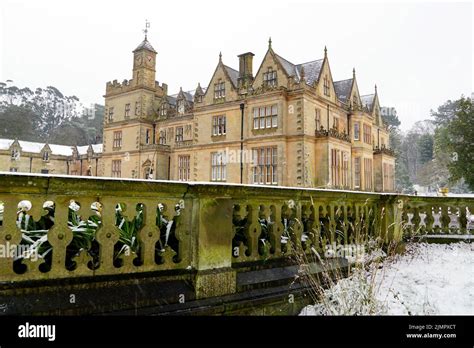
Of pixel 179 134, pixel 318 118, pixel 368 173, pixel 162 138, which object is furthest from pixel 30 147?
pixel 368 173

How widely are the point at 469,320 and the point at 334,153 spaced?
69.3 feet

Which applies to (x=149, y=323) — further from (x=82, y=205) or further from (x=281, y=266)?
(x=281, y=266)

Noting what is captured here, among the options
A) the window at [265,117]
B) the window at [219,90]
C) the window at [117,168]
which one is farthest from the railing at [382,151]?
the window at [117,168]

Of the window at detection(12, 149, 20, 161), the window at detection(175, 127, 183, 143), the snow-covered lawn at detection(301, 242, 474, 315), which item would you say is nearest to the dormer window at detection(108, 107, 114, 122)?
the window at detection(175, 127, 183, 143)

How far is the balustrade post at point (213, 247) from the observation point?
3256 millimetres

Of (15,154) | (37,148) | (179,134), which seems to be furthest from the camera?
(37,148)

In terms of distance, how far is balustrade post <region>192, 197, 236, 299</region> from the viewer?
10.7 ft

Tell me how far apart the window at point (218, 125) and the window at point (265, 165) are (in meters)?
3.50

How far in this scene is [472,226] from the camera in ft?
29.5

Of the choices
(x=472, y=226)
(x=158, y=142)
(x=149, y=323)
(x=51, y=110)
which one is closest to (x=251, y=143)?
(x=158, y=142)

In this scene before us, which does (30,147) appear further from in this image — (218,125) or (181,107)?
(218,125)

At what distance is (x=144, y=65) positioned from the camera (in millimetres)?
31953

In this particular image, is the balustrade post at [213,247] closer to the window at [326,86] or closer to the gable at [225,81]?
the gable at [225,81]

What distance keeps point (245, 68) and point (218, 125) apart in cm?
481
